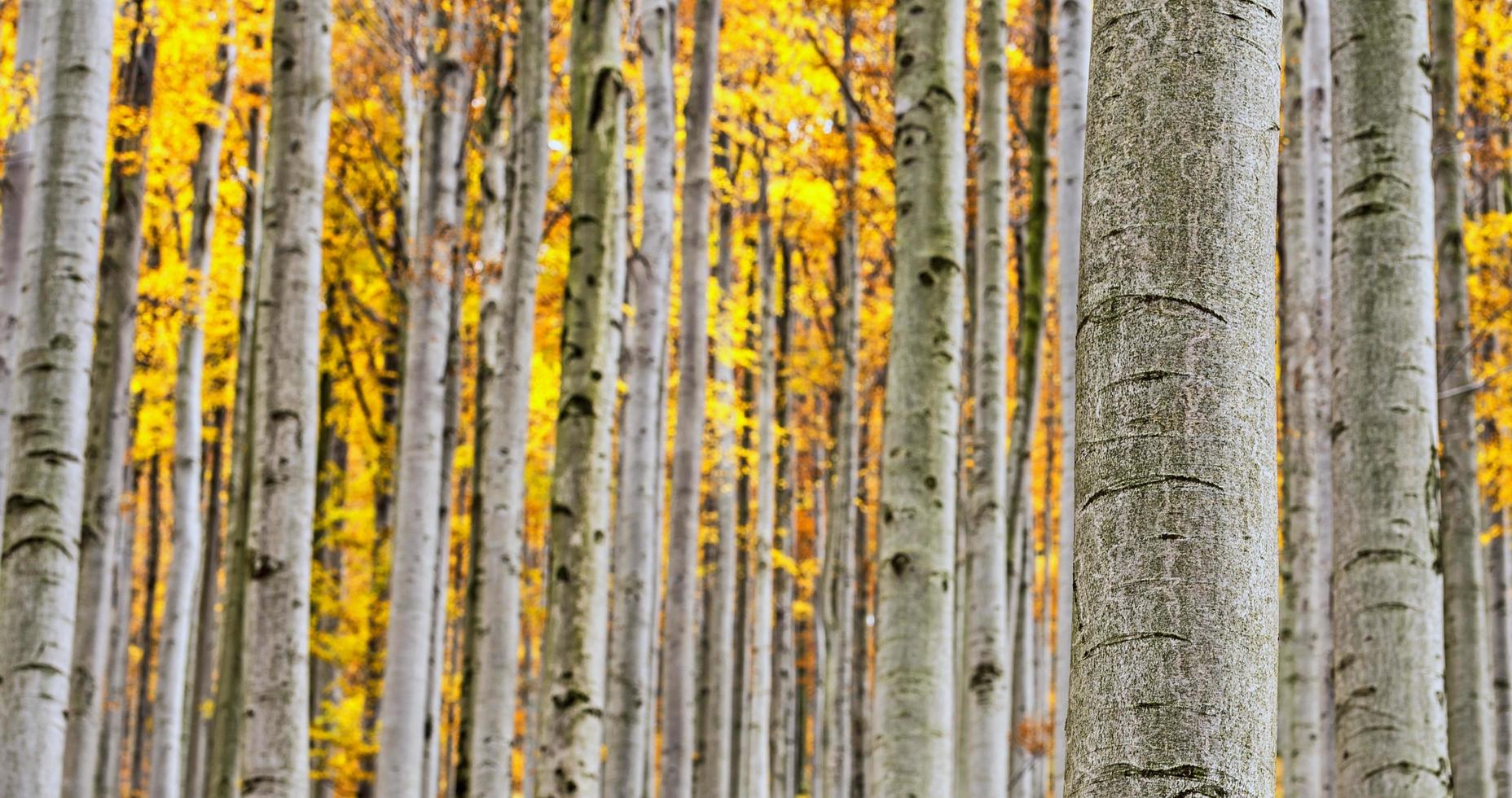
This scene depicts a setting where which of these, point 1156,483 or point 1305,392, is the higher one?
point 1305,392

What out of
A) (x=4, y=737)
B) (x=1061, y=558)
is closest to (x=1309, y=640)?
(x=1061, y=558)

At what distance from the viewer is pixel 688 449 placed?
9.73m

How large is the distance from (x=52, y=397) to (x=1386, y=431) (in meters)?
4.65

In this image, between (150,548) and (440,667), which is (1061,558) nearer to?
(440,667)

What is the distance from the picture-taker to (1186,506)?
167cm

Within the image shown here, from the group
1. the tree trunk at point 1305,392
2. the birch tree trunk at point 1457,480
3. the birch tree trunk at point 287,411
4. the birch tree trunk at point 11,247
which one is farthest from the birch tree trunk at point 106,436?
the birch tree trunk at point 1457,480

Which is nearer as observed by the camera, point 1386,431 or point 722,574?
point 1386,431

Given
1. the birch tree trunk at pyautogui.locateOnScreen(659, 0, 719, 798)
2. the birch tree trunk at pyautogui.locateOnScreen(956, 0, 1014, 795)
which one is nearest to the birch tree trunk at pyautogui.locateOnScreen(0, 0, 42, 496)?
the birch tree trunk at pyautogui.locateOnScreen(659, 0, 719, 798)

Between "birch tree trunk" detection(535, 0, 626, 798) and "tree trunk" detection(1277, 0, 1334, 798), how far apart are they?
4105mm

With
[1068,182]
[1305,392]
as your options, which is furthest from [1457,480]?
[1068,182]

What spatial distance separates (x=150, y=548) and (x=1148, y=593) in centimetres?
2123

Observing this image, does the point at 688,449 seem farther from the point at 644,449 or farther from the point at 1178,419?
the point at 1178,419

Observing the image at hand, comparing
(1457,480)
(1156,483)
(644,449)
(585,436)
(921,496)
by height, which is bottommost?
(1156,483)

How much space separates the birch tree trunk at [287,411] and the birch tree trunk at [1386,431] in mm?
3638
